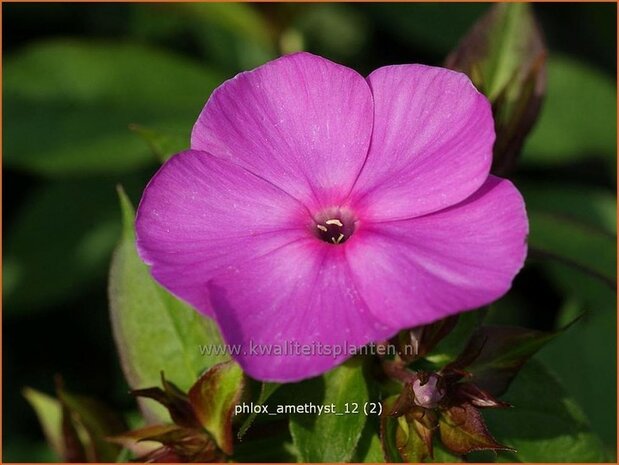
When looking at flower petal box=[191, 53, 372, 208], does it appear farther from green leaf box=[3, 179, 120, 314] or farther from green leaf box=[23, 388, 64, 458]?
green leaf box=[3, 179, 120, 314]

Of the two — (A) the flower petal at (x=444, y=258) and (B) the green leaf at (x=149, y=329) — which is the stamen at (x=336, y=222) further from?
(B) the green leaf at (x=149, y=329)

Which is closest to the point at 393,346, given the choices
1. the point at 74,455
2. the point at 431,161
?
the point at 431,161

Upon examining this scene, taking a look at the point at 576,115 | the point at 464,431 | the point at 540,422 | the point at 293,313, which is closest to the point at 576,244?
the point at 576,115

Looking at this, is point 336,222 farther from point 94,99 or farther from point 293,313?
point 94,99

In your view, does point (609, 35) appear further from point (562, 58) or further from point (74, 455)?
point (74, 455)

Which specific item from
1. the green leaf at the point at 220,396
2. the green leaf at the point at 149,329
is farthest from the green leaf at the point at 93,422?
the green leaf at the point at 220,396

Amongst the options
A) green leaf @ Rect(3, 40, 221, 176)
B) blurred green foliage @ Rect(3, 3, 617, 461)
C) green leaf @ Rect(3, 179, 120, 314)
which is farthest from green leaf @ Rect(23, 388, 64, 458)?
green leaf @ Rect(3, 40, 221, 176)
